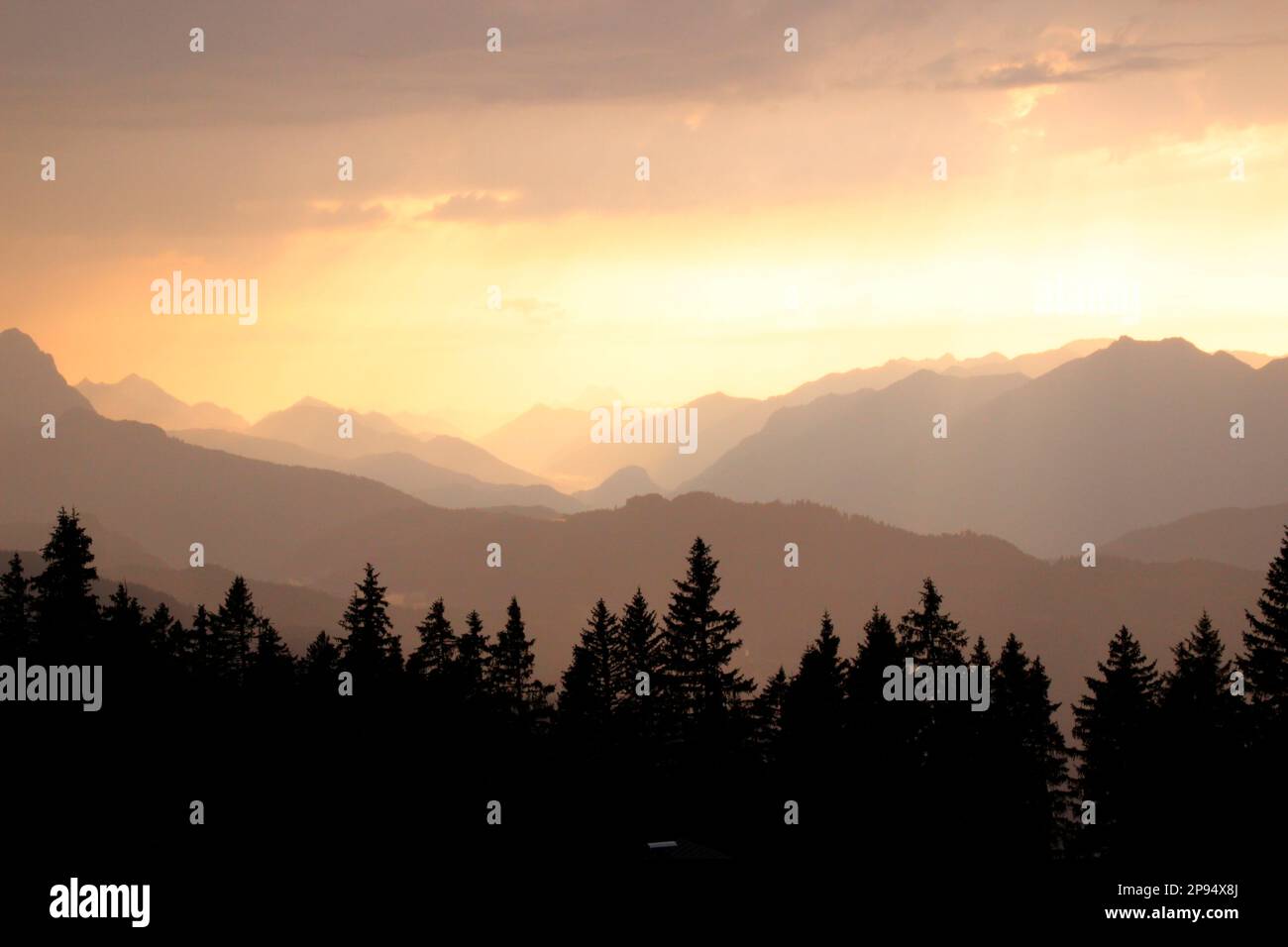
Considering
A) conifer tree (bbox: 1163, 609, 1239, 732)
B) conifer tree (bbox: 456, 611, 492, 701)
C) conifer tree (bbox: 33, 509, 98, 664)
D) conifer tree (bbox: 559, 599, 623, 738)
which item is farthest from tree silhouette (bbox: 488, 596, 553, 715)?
conifer tree (bbox: 1163, 609, 1239, 732)

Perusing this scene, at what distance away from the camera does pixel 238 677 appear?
8950 centimetres

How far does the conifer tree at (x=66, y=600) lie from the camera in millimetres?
75375

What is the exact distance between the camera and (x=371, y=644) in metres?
79.6

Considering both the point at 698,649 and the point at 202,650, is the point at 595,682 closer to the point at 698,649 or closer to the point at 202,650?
the point at 698,649

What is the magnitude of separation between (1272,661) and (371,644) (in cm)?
4918

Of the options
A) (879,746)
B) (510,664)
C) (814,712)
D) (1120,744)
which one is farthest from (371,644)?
(1120,744)

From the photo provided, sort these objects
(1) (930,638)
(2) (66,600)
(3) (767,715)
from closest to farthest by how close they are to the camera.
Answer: (1) (930,638)
(2) (66,600)
(3) (767,715)

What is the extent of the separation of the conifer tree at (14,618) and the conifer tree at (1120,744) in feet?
195

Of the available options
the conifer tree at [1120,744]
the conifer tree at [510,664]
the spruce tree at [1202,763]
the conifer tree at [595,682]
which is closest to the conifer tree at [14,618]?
the conifer tree at [510,664]

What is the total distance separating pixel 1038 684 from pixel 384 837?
35.6 metres

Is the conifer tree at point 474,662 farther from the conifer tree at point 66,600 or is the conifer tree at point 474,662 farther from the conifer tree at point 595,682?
the conifer tree at point 66,600

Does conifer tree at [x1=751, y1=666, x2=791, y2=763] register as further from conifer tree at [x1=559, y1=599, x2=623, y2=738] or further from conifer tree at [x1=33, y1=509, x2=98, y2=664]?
conifer tree at [x1=33, y1=509, x2=98, y2=664]
